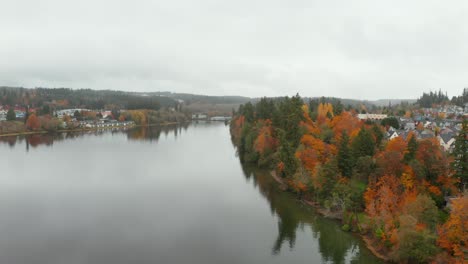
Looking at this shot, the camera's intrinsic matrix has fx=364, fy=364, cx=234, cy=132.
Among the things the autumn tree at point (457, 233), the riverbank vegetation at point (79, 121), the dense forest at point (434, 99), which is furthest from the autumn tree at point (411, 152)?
the dense forest at point (434, 99)

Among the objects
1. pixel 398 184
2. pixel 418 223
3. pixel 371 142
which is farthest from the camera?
pixel 371 142

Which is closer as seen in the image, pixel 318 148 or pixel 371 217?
→ pixel 371 217

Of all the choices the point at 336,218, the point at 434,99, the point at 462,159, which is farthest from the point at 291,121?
the point at 434,99

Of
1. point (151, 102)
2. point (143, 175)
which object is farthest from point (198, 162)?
point (151, 102)

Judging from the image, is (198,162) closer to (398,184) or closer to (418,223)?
(398,184)

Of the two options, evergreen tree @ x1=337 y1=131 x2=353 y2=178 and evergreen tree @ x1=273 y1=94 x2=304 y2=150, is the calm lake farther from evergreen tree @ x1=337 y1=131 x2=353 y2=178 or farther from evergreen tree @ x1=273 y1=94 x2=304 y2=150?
evergreen tree @ x1=273 y1=94 x2=304 y2=150

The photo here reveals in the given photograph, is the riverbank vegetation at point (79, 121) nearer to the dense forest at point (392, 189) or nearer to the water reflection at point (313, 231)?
the dense forest at point (392, 189)

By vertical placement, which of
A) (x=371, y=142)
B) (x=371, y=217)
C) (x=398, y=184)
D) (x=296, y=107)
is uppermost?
(x=296, y=107)

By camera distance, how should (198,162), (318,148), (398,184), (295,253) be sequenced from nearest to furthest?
1. (295,253)
2. (398,184)
3. (318,148)
4. (198,162)
